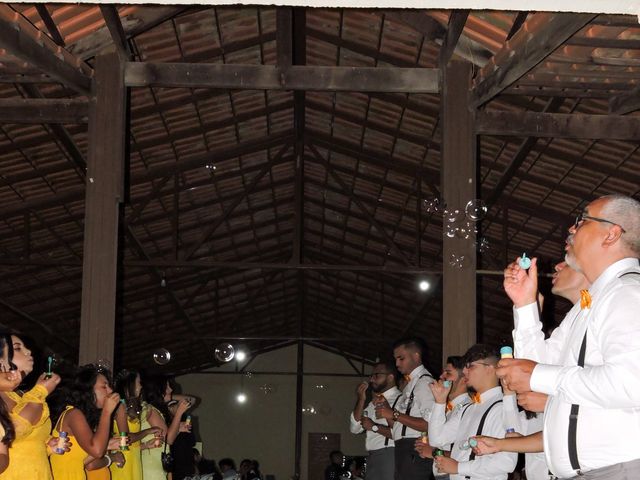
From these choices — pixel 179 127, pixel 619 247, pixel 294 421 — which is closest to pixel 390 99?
pixel 179 127

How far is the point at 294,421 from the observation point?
27.4m

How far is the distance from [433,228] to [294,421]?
44.7 ft

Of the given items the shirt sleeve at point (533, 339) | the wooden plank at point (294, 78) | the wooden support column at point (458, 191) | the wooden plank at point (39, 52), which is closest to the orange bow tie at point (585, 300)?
the shirt sleeve at point (533, 339)

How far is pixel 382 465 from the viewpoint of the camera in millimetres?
7520

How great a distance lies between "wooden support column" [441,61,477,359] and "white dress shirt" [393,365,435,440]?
0.91 metres

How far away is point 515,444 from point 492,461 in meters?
0.78

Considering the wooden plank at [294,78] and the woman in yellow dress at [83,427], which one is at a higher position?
the wooden plank at [294,78]

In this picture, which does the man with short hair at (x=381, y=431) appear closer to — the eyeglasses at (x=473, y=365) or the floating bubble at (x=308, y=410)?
the eyeglasses at (x=473, y=365)

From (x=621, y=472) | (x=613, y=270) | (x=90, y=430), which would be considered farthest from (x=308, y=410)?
(x=621, y=472)

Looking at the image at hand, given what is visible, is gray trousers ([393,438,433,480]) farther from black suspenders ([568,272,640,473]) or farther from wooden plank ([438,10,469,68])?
black suspenders ([568,272,640,473])

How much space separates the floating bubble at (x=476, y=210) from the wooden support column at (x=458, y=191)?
1.18 feet

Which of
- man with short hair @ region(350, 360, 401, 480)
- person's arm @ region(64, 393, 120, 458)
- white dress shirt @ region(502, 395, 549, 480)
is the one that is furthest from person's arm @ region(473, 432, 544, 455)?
man with short hair @ region(350, 360, 401, 480)

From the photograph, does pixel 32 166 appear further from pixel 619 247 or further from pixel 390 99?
pixel 619 247

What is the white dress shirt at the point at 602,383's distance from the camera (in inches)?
97.5
